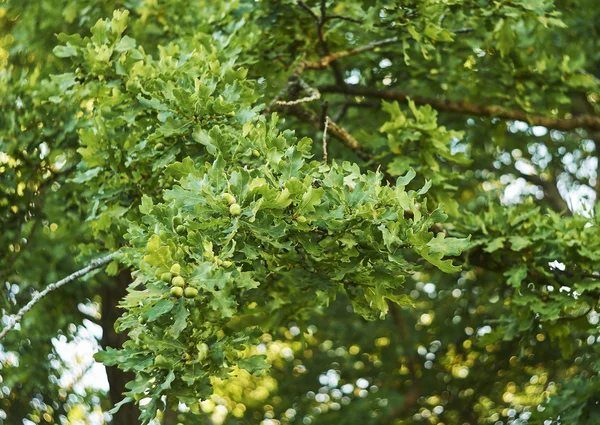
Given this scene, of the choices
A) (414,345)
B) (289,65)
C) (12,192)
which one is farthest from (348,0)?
(414,345)

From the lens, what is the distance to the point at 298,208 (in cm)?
287

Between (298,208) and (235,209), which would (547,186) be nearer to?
(298,208)

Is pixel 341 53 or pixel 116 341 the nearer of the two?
pixel 341 53

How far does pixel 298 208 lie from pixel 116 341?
4462 millimetres

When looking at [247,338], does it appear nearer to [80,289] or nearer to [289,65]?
[289,65]

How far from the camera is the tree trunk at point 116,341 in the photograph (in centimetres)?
665

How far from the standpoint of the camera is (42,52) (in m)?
6.65

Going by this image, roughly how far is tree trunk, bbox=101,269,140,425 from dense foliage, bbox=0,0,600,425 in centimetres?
3

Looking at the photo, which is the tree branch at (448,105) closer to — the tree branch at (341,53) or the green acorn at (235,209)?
the tree branch at (341,53)

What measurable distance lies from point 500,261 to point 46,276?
12.7ft

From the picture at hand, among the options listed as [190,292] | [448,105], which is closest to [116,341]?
[448,105]

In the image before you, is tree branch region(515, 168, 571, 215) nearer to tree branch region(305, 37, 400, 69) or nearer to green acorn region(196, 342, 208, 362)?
tree branch region(305, 37, 400, 69)

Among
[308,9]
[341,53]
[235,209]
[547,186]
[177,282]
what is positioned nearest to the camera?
[177,282]

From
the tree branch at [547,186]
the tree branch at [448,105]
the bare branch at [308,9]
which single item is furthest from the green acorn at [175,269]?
the tree branch at [547,186]
